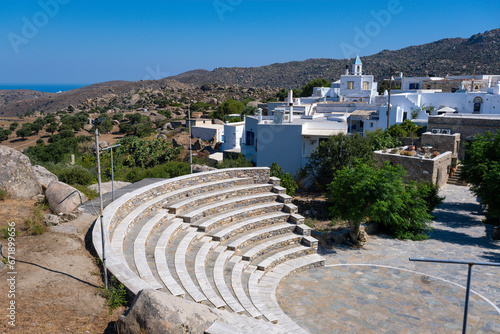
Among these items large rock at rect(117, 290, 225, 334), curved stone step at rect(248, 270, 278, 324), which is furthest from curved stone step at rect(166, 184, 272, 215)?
large rock at rect(117, 290, 225, 334)

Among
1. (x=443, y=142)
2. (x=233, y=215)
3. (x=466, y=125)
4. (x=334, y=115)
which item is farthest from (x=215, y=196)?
(x=334, y=115)

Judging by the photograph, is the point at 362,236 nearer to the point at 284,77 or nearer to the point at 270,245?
the point at 270,245

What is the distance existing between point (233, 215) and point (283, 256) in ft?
7.47

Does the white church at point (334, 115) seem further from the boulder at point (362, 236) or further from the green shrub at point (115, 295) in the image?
the green shrub at point (115, 295)

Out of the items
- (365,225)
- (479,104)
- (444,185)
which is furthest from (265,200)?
(479,104)

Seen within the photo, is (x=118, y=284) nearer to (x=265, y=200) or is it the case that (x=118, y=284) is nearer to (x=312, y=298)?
(x=312, y=298)

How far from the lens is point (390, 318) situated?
9.33 meters

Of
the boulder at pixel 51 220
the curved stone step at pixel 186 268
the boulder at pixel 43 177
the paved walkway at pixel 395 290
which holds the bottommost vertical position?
the paved walkway at pixel 395 290

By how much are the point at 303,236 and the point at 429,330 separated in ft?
19.1

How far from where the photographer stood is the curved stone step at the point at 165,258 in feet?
22.8

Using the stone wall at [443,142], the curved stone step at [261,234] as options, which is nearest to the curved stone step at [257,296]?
the curved stone step at [261,234]

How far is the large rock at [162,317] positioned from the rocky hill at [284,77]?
72019 millimetres

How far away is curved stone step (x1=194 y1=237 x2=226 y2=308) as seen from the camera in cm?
753

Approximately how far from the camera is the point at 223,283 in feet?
29.9
